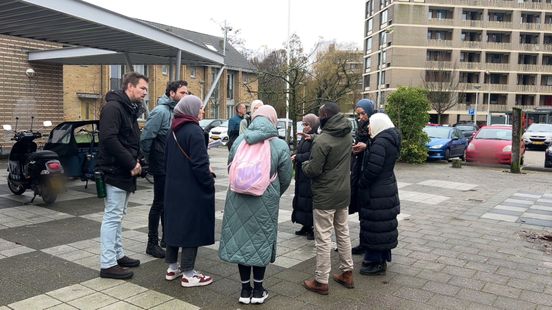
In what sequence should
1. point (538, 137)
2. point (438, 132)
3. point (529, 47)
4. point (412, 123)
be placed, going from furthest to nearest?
point (529, 47)
point (538, 137)
point (438, 132)
point (412, 123)

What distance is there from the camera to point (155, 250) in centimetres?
541

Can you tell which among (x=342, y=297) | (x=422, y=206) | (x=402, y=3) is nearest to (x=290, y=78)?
(x=422, y=206)

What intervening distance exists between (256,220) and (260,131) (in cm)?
76

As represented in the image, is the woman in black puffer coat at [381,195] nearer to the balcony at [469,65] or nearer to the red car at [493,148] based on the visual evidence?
the red car at [493,148]

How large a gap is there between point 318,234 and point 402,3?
202ft

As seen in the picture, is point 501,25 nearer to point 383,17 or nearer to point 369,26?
point 383,17

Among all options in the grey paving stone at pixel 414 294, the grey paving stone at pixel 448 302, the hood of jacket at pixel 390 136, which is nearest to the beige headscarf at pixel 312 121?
the hood of jacket at pixel 390 136

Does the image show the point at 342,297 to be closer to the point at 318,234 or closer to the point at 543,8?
the point at 318,234

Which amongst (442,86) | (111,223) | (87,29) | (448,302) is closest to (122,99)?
(111,223)

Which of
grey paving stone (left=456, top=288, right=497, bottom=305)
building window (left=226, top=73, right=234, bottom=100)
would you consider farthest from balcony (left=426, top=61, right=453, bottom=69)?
grey paving stone (left=456, top=288, right=497, bottom=305)

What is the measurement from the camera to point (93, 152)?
957 centimetres

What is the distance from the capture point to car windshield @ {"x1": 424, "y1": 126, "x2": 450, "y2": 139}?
740 inches

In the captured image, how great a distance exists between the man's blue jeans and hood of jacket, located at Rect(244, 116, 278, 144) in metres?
1.51

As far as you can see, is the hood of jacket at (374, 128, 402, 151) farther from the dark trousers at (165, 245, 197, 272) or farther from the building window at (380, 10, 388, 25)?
the building window at (380, 10, 388, 25)
